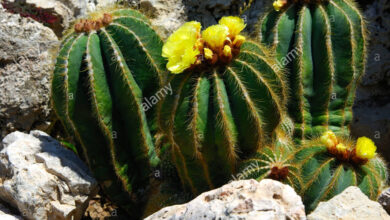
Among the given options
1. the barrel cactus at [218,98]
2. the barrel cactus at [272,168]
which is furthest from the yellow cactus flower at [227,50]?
the barrel cactus at [272,168]

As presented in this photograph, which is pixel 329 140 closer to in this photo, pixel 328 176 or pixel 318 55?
pixel 328 176

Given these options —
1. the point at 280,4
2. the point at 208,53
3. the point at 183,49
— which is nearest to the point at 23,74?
the point at 183,49

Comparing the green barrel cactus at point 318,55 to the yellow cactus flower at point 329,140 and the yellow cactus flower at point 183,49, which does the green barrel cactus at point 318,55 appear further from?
the yellow cactus flower at point 183,49

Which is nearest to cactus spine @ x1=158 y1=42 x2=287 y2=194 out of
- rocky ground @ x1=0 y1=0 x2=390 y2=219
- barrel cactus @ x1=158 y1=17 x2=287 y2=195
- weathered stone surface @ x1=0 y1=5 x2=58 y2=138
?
barrel cactus @ x1=158 y1=17 x2=287 y2=195

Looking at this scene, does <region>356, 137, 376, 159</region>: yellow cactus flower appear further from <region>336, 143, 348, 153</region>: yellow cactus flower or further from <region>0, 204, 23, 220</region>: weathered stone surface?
<region>0, 204, 23, 220</region>: weathered stone surface

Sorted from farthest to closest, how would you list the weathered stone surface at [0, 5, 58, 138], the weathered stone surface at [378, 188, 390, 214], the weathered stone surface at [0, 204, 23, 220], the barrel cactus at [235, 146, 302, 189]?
the weathered stone surface at [0, 5, 58, 138]
the weathered stone surface at [0, 204, 23, 220]
the barrel cactus at [235, 146, 302, 189]
the weathered stone surface at [378, 188, 390, 214]

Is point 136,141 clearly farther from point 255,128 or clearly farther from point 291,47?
point 291,47

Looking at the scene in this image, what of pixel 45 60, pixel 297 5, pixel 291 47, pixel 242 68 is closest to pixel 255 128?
pixel 242 68
